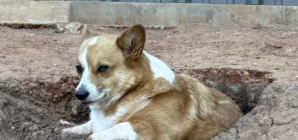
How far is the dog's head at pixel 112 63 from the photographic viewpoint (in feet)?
12.0

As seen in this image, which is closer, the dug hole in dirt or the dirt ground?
the dirt ground

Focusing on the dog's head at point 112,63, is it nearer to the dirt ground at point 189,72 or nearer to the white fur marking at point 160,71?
the white fur marking at point 160,71

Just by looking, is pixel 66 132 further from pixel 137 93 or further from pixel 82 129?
pixel 137 93

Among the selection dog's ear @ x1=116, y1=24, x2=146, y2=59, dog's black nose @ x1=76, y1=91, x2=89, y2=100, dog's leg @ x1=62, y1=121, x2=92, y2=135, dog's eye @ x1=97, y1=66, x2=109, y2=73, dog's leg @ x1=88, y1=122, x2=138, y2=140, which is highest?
dog's ear @ x1=116, y1=24, x2=146, y2=59

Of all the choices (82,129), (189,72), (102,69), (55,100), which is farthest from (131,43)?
(189,72)

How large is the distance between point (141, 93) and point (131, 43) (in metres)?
0.49

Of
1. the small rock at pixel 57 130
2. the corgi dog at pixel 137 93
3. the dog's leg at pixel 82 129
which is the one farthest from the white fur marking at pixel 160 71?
the small rock at pixel 57 130

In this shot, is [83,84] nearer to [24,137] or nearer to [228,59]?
[24,137]

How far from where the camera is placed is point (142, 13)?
8992 mm

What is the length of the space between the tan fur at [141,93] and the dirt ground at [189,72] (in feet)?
1.00

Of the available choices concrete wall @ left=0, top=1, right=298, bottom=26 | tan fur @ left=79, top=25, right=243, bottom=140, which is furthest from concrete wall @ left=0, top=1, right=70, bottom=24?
tan fur @ left=79, top=25, right=243, bottom=140

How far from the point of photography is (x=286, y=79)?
4.93 meters

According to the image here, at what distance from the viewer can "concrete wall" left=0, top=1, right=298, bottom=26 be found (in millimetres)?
8617

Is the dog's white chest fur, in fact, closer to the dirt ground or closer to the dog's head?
the dog's head
